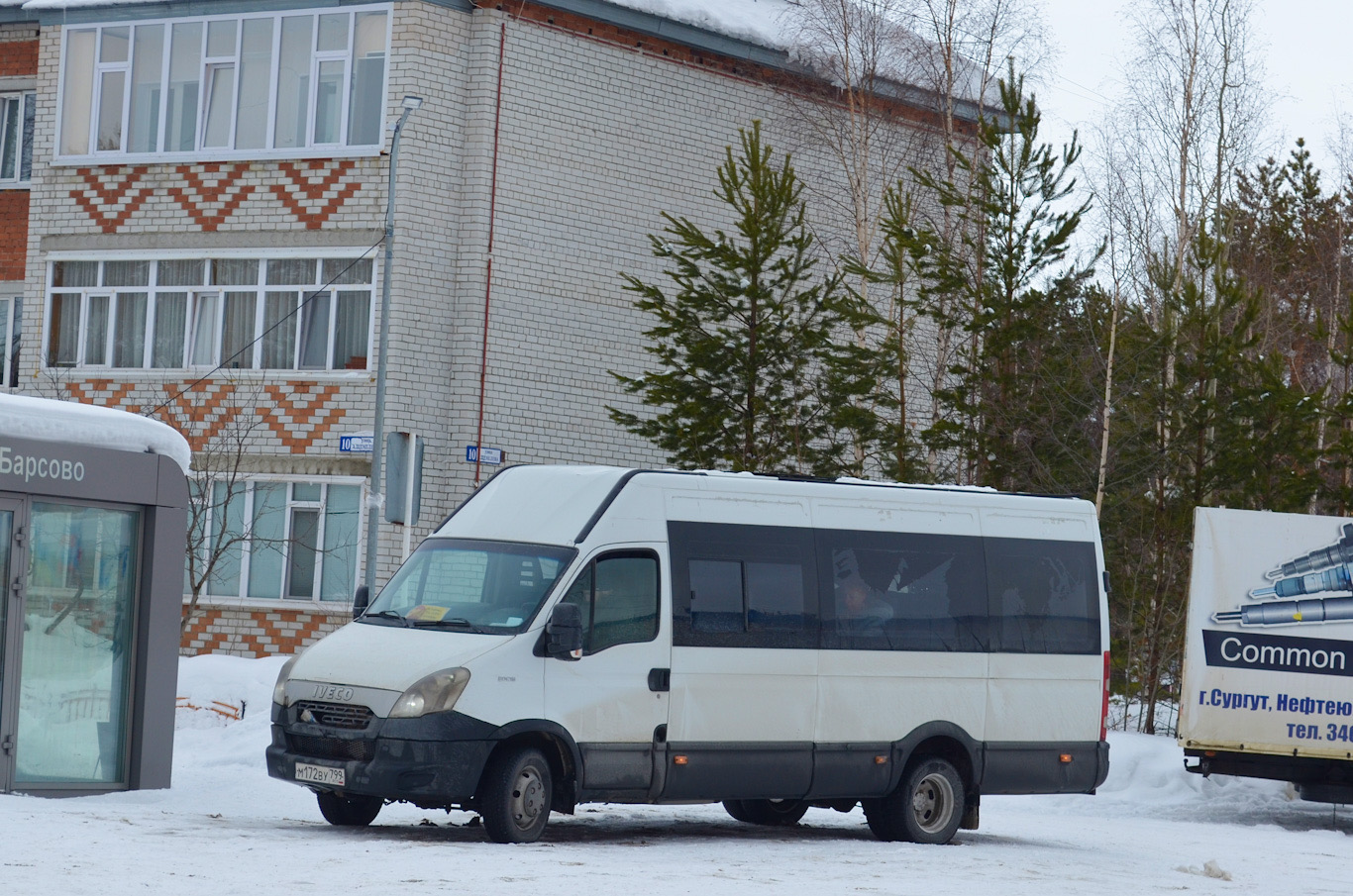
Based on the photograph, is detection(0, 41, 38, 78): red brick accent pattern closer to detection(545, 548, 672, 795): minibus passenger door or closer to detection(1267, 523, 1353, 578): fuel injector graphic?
detection(545, 548, 672, 795): minibus passenger door

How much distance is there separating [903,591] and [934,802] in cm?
165

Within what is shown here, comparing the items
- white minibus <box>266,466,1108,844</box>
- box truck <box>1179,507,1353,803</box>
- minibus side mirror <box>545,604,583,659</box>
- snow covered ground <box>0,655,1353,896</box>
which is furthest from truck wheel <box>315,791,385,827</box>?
box truck <box>1179,507,1353,803</box>

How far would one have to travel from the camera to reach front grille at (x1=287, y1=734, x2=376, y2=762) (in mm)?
12102

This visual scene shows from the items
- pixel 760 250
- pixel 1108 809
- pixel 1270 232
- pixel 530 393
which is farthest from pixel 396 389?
pixel 1270 232

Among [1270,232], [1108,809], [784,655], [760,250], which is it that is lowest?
[1108,809]

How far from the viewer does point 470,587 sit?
13031mm

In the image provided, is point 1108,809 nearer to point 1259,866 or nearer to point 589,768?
point 1259,866

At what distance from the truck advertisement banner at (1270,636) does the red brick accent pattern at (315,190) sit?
13404mm

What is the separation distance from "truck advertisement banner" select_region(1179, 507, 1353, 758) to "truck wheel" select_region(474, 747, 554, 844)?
8412 mm

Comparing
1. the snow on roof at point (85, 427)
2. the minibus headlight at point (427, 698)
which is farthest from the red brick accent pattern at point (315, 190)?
the minibus headlight at point (427, 698)

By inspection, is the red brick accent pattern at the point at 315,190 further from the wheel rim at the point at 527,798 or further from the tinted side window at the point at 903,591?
the wheel rim at the point at 527,798

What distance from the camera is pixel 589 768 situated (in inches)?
499

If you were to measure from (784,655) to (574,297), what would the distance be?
15108 millimetres

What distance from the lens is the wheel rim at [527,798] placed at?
1235cm
